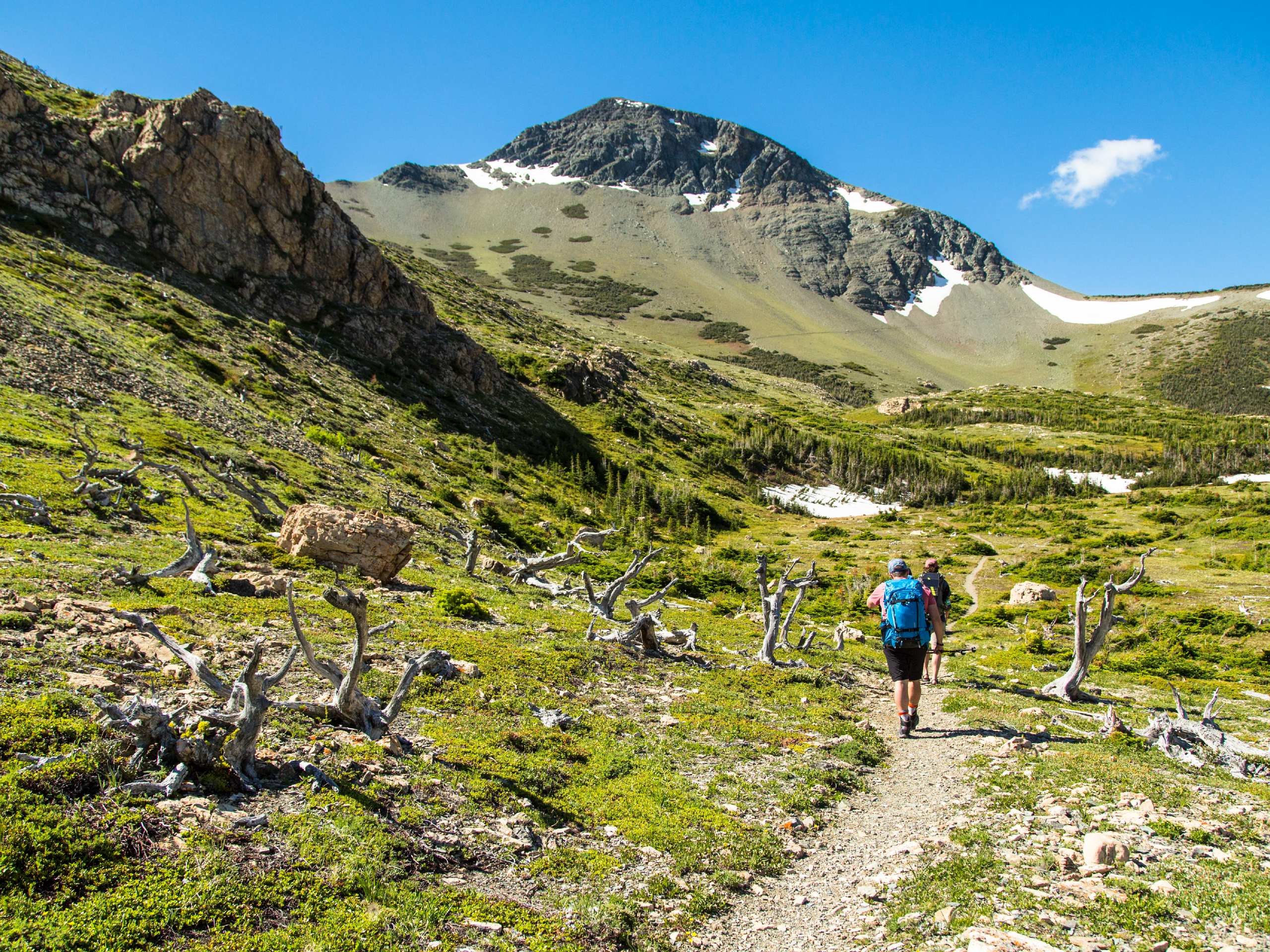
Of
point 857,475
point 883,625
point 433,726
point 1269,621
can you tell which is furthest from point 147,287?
point 857,475

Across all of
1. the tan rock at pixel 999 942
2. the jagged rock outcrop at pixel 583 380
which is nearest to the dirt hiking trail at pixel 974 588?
the tan rock at pixel 999 942

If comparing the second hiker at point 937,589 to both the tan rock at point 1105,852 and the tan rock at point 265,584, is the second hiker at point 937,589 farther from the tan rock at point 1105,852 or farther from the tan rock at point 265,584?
the tan rock at point 265,584

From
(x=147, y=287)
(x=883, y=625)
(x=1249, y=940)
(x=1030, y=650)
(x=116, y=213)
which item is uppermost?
(x=116, y=213)

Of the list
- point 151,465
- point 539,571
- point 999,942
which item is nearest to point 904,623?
point 999,942

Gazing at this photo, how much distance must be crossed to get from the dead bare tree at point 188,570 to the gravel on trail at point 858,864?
38.8ft

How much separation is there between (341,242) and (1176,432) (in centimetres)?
15533

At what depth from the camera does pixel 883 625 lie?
11312mm

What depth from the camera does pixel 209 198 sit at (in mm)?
44781

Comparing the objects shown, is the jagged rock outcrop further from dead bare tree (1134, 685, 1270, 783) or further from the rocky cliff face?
dead bare tree (1134, 685, 1270, 783)

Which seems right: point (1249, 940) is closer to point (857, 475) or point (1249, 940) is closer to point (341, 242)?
point (341, 242)

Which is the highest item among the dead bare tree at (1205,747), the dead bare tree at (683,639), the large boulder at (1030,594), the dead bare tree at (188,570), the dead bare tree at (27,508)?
the dead bare tree at (27,508)

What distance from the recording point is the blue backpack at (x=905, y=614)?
1091 centimetres

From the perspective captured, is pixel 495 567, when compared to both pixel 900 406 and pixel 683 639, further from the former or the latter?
pixel 900 406

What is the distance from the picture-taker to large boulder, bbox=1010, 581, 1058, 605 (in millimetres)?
36562
